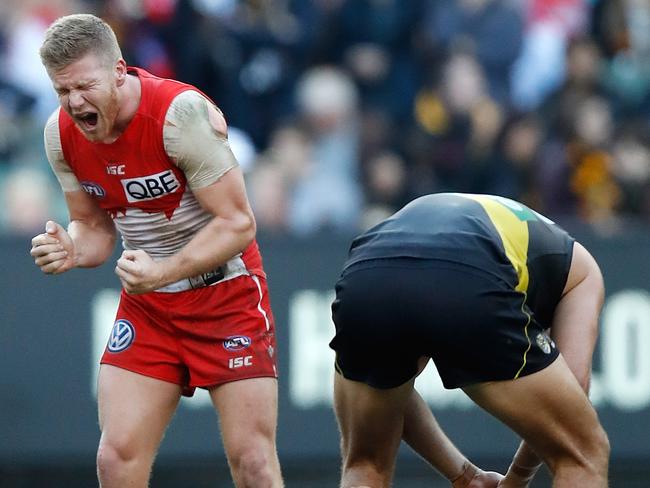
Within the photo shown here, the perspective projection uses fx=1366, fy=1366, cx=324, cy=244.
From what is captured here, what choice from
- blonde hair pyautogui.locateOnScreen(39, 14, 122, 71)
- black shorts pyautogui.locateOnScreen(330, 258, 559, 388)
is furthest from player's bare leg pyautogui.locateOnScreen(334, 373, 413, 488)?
blonde hair pyautogui.locateOnScreen(39, 14, 122, 71)

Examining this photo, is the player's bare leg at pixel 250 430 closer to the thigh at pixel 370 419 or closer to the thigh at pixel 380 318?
the thigh at pixel 370 419

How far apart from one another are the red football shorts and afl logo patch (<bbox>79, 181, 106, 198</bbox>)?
49 centimetres

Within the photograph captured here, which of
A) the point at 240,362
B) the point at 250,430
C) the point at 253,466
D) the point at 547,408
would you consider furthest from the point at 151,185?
the point at 547,408

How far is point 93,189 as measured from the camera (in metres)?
5.96

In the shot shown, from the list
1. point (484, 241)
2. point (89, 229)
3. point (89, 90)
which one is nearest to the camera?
point (484, 241)

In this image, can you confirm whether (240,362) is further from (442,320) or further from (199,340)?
(442,320)

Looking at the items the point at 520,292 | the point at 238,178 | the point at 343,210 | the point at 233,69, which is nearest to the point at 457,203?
the point at 520,292

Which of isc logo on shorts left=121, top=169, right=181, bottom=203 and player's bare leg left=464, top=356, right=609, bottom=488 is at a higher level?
isc logo on shorts left=121, top=169, right=181, bottom=203

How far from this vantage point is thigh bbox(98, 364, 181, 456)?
19.1ft

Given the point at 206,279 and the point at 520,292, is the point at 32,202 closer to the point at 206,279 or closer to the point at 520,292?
the point at 206,279

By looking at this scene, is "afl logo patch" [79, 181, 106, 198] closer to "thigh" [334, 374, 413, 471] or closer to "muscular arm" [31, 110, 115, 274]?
"muscular arm" [31, 110, 115, 274]

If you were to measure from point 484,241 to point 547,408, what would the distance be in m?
0.68

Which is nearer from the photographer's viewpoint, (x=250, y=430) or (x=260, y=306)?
(x=250, y=430)

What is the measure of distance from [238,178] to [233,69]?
5221 millimetres
